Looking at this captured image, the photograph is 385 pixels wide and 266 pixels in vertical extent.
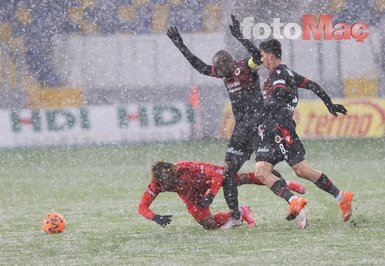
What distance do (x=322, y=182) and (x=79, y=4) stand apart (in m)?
16.8

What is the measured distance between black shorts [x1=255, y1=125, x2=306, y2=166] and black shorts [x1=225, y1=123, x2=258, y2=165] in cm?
41

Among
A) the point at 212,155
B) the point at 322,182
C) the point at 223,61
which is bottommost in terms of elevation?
the point at 212,155

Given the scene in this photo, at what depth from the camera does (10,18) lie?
26016 millimetres

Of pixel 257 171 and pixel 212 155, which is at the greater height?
pixel 257 171

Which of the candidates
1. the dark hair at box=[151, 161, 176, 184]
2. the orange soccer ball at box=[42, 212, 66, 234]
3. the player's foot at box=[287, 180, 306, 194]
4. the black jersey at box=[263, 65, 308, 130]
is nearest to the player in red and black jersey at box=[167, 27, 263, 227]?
the black jersey at box=[263, 65, 308, 130]

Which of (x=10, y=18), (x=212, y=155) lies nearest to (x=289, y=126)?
(x=212, y=155)

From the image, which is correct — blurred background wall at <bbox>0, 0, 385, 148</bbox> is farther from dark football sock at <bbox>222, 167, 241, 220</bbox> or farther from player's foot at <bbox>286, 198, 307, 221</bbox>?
player's foot at <bbox>286, 198, 307, 221</bbox>

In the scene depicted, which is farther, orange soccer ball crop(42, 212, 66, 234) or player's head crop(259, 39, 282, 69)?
orange soccer ball crop(42, 212, 66, 234)

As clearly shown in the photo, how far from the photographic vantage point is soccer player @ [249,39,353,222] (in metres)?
10.3

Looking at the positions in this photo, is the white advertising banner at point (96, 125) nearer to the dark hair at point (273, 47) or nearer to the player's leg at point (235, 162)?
the player's leg at point (235, 162)

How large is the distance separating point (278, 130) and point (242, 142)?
0.65m

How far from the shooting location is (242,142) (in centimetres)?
1098

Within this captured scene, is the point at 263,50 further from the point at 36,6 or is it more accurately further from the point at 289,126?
the point at 36,6

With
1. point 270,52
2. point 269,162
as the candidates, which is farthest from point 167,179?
point 270,52
